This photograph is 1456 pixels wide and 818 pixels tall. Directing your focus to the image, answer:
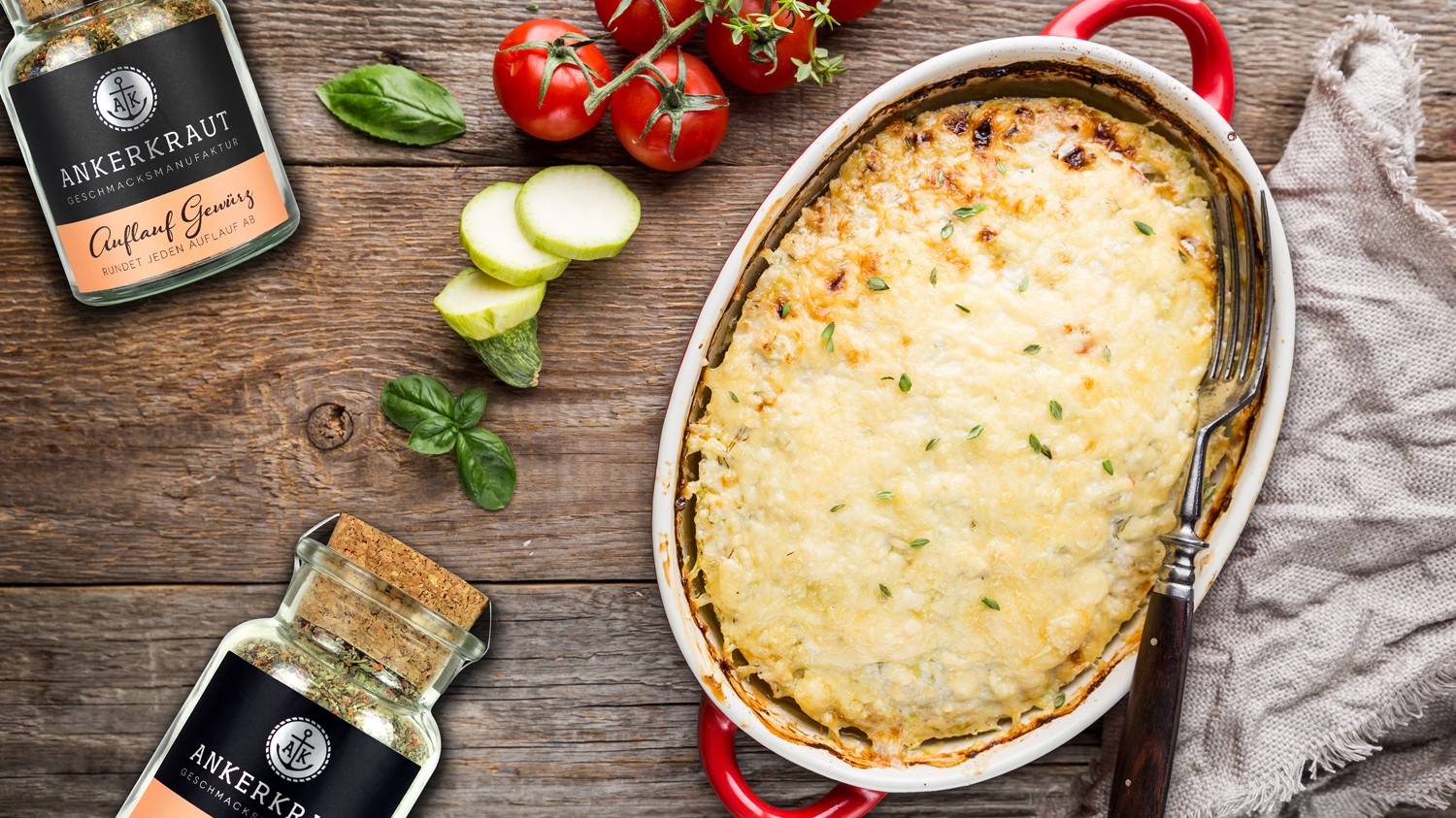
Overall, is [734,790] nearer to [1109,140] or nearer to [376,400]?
[376,400]

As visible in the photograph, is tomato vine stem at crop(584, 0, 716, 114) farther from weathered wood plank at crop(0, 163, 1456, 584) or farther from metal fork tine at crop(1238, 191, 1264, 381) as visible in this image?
metal fork tine at crop(1238, 191, 1264, 381)

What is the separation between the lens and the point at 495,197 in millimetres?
1682

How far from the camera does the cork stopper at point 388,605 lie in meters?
1.58

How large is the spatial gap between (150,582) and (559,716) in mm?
864

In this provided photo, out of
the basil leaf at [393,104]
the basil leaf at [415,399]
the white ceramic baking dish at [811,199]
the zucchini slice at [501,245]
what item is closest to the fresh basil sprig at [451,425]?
the basil leaf at [415,399]

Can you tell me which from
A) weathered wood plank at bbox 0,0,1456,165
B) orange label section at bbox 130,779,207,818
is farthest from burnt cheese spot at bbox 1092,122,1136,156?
orange label section at bbox 130,779,207,818

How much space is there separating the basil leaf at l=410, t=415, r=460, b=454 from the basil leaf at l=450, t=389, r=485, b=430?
17 millimetres

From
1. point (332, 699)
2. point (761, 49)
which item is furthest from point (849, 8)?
point (332, 699)

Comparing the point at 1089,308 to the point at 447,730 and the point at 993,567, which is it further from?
the point at 447,730

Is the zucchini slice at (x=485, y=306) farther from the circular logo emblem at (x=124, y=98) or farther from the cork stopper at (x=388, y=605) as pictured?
the circular logo emblem at (x=124, y=98)

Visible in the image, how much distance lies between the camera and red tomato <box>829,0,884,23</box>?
164cm

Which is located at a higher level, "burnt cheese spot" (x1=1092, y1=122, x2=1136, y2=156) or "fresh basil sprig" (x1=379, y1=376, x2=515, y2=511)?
"burnt cheese spot" (x1=1092, y1=122, x2=1136, y2=156)

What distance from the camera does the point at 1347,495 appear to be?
5.53 feet

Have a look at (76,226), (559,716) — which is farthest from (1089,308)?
(76,226)
